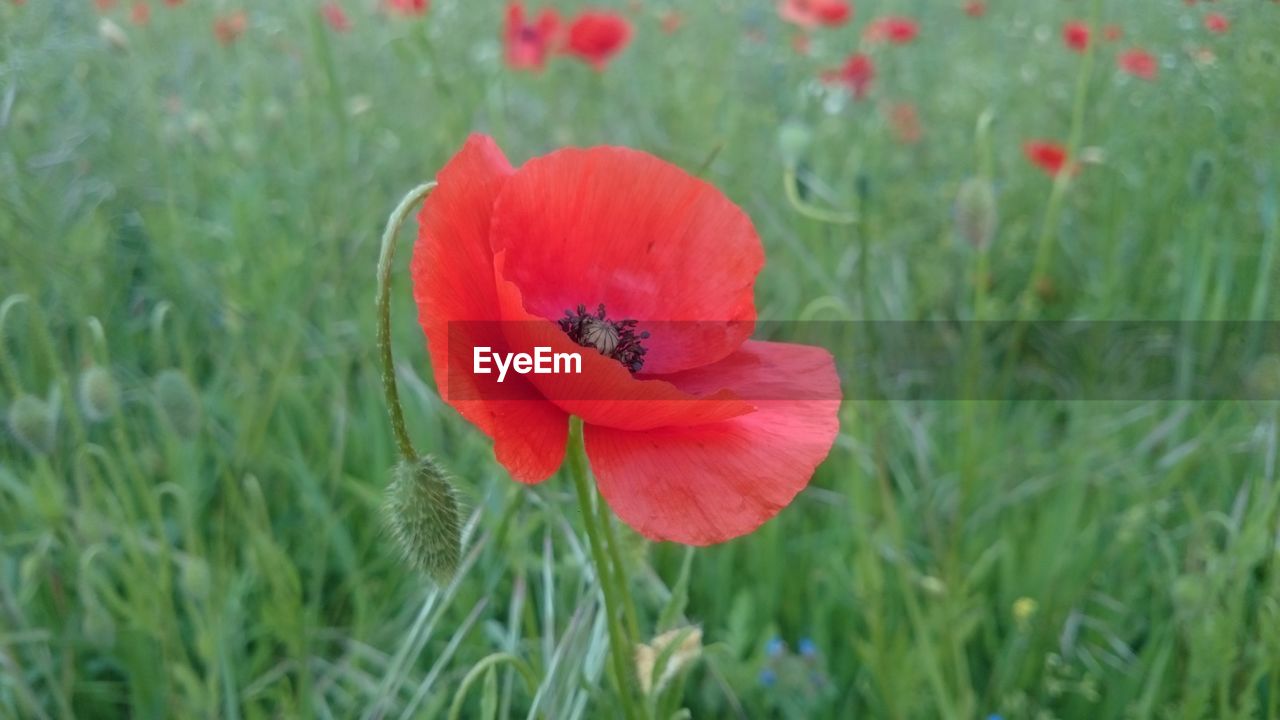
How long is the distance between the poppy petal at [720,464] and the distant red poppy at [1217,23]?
100 cm

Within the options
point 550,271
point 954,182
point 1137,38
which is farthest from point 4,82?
point 954,182

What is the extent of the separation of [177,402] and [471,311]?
75 centimetres

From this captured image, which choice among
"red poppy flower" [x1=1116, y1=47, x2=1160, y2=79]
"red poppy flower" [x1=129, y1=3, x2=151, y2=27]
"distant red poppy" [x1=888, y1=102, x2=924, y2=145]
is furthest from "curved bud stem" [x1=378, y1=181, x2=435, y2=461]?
"distant red poppy" [x1=888, y1=102, x2=924, y2=145]

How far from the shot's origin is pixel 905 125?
3143 millimetres

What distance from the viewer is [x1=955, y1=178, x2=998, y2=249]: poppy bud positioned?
150 centimetres

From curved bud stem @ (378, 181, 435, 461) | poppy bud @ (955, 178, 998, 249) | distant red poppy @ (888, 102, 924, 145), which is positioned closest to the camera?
curved bud stem @ (378, 181, 435, 461)

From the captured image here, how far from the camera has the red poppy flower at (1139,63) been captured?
204cm

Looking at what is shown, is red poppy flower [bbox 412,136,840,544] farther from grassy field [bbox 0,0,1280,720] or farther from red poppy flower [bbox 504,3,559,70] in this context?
red poppy flower [bbox 504,3,559,70]

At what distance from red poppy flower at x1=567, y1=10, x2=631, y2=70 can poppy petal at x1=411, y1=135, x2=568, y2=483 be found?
223 centimetres

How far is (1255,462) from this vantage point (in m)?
1.42

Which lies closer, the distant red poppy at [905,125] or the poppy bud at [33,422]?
the poppy bud at [33,422]

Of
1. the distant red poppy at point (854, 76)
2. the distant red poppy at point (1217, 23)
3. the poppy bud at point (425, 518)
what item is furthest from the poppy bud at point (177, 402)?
the distant red poppy at point (854, 76)

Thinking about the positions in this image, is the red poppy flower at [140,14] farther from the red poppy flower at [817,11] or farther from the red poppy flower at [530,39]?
the red poppy flower at [817,11]

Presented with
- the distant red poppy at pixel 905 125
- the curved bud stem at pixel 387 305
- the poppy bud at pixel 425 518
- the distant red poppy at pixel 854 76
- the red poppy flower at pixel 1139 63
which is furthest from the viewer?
the distant red poppy at pixel 905 125
